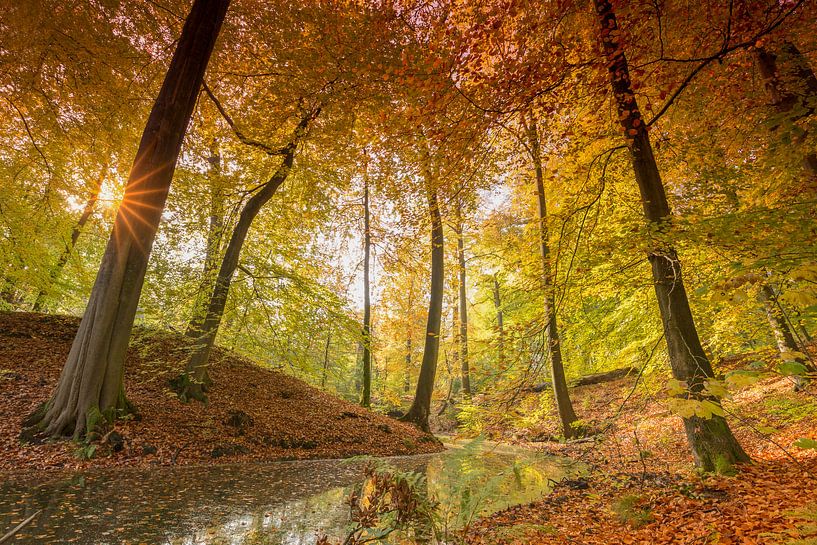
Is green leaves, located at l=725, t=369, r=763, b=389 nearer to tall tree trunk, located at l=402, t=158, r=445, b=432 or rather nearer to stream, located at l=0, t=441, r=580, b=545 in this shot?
stream, located at l=0, t=441, r=580, b=545

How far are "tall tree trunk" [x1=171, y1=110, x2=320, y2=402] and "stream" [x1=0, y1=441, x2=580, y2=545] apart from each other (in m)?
3.38

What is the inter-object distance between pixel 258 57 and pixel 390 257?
8058 mm

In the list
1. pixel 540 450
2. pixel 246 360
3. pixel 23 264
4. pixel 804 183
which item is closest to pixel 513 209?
pixel 540 450

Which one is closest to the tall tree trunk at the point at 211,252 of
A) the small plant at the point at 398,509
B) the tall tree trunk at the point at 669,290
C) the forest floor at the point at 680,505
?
the small plant at the point at 398,509

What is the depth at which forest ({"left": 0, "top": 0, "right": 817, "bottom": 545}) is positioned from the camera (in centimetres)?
395

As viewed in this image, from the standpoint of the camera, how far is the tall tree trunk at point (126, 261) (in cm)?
635

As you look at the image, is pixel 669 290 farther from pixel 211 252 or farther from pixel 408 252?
pixel 211 252

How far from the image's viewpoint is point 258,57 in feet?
29.1

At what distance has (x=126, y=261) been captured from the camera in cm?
680

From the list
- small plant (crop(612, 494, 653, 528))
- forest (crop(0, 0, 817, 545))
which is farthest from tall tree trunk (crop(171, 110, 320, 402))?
small plant (crop(612, 494, 653, 528))

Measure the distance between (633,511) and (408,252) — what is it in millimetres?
10928

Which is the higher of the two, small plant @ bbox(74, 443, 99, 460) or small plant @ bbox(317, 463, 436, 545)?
small plant @ bbox(74, 443, 99, 460)

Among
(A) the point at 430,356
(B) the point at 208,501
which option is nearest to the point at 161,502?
(B) the point at 208,501

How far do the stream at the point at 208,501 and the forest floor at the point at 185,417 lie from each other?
73cm
